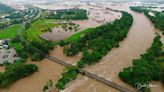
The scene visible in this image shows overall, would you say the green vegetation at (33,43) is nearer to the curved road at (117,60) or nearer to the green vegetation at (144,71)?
the curved road at (117,60)

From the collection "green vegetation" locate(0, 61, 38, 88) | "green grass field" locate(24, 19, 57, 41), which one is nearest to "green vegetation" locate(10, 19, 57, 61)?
"green grass field" locate(24, 19, 57, 41)

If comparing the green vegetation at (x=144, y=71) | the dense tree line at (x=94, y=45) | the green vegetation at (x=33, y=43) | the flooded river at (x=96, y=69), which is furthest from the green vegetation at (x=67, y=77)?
the green vegetation at (x=33, y=43)

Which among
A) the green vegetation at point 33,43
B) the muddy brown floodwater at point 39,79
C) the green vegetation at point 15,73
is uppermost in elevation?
the green vegetation at point 33,43

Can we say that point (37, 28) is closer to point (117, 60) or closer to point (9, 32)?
point (9, 32)

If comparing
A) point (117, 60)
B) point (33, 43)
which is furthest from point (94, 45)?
point (33, 43)

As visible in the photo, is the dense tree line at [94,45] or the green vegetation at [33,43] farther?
the green vegetation at [33,43]

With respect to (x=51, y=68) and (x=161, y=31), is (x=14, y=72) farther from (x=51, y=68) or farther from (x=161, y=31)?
(x=161, y=31)

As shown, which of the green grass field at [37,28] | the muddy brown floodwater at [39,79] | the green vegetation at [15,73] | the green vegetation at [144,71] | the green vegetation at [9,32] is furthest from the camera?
the green vegetation at [9,32]

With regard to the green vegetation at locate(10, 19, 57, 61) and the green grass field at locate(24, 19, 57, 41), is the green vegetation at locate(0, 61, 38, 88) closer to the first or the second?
the green vegetation at locate(10, 19, 57, 61)
